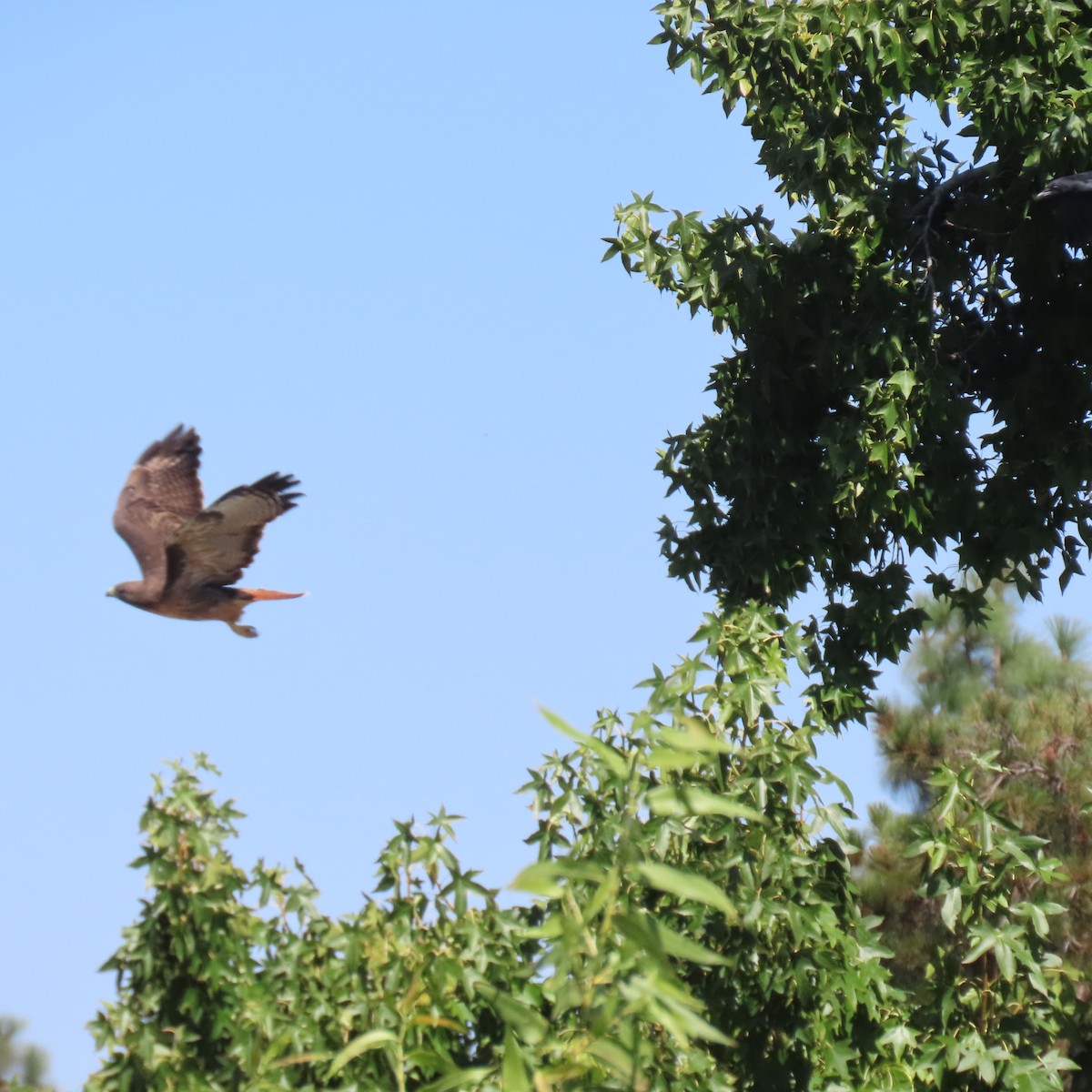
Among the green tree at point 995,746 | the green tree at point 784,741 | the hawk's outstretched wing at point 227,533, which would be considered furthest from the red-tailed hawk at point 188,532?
the green tree at point 995,746

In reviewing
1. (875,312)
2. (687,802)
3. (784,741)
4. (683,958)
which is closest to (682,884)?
(687,802)

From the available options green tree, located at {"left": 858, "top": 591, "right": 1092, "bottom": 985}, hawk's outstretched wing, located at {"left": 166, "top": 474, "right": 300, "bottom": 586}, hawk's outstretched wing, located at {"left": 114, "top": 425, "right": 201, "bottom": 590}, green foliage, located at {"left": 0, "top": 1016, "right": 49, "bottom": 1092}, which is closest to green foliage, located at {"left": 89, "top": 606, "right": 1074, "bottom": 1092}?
hawk's outstretched wing, located at {"left": 166, "top": 474, "right": 300, "bottom": 586}

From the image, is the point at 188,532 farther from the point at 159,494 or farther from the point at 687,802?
the point at 687,802

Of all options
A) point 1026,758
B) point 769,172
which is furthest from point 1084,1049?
point 769,172

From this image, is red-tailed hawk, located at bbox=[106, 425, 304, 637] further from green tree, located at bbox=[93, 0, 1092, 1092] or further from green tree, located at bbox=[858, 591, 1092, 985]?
green tree, located at bbox=[858, 591, 1092, 985]

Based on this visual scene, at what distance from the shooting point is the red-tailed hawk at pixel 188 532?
344 inches

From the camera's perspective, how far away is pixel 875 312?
750 centimetres

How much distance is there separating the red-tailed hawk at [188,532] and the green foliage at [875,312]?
2569mm

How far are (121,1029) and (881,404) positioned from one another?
177 inches

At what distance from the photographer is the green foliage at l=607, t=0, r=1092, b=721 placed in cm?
726

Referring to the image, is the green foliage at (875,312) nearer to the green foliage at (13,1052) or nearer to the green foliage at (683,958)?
the green foliage at (683,958)

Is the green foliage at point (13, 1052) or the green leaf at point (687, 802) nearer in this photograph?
the green leaf at point (687, 802)

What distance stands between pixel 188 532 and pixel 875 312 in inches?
164

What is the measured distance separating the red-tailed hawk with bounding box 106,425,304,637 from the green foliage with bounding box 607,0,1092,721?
101 inches
